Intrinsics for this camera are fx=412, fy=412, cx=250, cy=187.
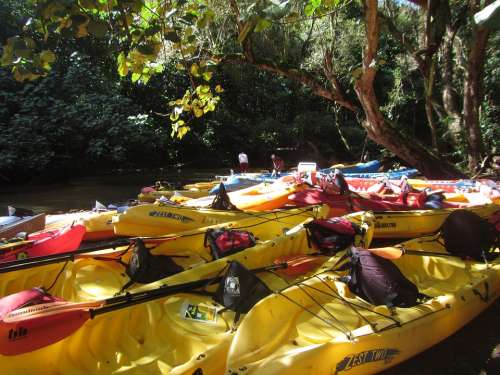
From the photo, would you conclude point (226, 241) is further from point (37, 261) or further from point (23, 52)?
point (23, 52)

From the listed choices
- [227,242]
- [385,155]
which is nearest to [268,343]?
[227,242]

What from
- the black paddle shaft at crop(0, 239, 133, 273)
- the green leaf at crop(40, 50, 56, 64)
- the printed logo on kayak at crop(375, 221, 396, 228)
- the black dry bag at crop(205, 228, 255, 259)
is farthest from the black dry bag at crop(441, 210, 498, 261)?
the green leaf at crop(40, 50, 56, 64)

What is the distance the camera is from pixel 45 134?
13.8m

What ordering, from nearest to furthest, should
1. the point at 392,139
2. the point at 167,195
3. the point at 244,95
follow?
1. the point at 167,195
2. the point at 392,139
3. the point at 244,95

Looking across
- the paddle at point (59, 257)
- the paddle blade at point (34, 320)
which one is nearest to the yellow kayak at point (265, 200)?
the paddle at point (59, 257)

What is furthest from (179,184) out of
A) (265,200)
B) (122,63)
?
(122,63)

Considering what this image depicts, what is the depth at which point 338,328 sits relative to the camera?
2.96 meters

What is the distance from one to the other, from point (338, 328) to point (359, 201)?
4.01 metres

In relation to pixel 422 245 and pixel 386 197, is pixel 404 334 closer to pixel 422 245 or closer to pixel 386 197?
pixel 422 245

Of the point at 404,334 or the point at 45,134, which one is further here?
the point at 45,134

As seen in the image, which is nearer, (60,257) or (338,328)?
(338,328)

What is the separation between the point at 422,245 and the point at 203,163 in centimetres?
1521

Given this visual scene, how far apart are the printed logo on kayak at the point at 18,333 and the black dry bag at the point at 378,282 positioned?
7.77 feet

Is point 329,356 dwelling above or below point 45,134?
below
